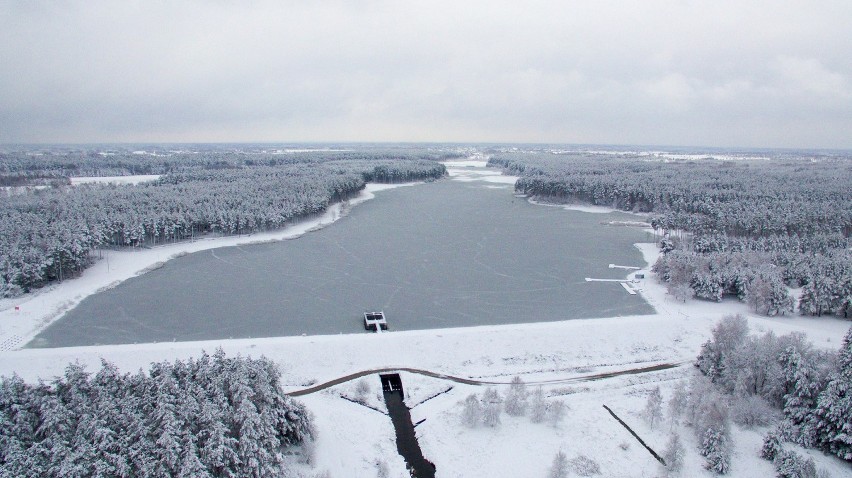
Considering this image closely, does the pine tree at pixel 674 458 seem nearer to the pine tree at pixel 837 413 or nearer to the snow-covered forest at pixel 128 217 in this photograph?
the pine tree at pixel 837 413

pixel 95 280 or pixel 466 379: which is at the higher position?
pixel 95 280

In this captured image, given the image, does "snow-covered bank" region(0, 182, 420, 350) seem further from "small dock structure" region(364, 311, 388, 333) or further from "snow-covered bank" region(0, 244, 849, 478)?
"small dock structure" region(364, 311, 388, 333)

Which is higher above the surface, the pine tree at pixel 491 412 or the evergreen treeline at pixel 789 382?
the evergreen treeline at pixel 789 382

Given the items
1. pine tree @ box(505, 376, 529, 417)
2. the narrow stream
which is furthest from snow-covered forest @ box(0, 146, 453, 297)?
pine tree @ box(505, 376, 529, 417)

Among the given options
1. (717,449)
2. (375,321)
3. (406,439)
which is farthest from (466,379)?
(717,449)

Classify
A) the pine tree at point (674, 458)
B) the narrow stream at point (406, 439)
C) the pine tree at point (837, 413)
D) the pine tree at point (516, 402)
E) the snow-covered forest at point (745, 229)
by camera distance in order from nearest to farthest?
1. the pine tree at point (837, 413)
2. the pine tree at point (674, 458)
3. the narrow stream at point (406, 439)
4. the pine tree at point (516, 402)
5. the snow-covered forest at point (745, 229)

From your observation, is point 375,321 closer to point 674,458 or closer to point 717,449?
point 674,458

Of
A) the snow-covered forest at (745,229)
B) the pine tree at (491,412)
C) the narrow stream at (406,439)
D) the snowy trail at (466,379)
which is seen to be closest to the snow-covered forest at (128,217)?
the snowy trail at (466,379)
